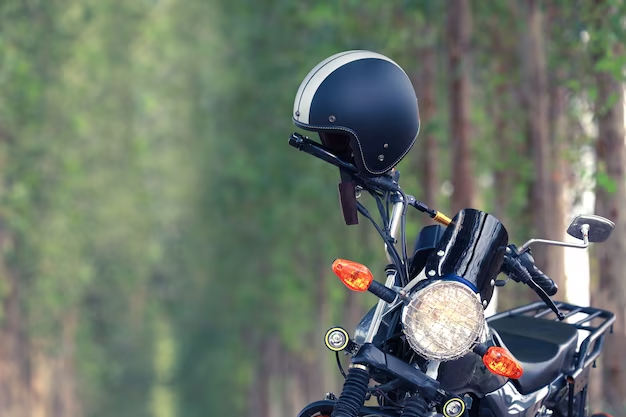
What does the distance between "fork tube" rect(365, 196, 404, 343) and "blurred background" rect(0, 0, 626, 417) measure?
6.49 meters

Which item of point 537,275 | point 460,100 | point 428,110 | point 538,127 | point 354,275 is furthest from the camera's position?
point 428,110

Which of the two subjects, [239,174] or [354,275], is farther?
[239,174]

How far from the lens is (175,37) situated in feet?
122

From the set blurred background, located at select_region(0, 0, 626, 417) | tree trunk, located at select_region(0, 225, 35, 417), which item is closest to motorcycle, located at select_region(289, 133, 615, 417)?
blurred background, located at select_region(0, 0, 626, 417)

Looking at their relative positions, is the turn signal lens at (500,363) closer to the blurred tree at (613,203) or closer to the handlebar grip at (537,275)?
the handlebar grip at (537,275)

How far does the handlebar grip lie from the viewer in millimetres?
4922

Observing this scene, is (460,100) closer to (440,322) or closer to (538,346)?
(538,346)

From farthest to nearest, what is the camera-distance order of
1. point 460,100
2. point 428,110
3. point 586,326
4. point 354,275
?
point 428,110, point 460,100, point 586,326, point 354,275

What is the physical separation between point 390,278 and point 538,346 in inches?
42.0

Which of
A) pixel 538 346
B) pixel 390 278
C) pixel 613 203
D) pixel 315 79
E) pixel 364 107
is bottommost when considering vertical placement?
pixel 538 346

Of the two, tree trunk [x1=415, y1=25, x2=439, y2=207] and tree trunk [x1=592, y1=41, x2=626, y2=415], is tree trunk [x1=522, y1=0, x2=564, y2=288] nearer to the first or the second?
tree trunk [x1=592, y1=41, x2=626, y2=415]

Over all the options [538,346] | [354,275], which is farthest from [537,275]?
[354,275]

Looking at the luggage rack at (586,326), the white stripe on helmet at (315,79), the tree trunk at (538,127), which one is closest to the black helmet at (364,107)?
the white stripe on helmet at (315,79)

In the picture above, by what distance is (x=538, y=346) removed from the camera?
17.8 feet
